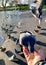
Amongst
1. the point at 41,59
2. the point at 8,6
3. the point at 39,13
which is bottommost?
the point at 8,6

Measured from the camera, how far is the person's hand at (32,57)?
9.42 feet

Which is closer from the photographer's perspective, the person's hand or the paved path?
the person's hand

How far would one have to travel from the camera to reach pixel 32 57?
299cm

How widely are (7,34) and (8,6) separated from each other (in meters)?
3.49

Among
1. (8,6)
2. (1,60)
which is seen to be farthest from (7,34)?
(8,6)

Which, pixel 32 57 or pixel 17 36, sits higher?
pixel 32 57

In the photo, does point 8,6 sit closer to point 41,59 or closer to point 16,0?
point 16,0

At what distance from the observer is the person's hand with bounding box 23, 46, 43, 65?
2.87 meters

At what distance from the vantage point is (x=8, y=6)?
772 centimetres

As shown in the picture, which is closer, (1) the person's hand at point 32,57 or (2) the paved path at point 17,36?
(1) the person's hand at point 32,57

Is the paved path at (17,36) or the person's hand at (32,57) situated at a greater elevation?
the person's hand at (32,57)

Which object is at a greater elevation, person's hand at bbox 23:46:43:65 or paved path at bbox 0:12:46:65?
person's hand at bbox 23:46:43:65

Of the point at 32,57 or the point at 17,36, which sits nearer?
the point at 32,57

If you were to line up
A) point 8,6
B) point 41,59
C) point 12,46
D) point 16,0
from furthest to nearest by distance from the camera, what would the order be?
1. point 16,0
2. point 8,6
3. point 12,46
4. point 41,59
